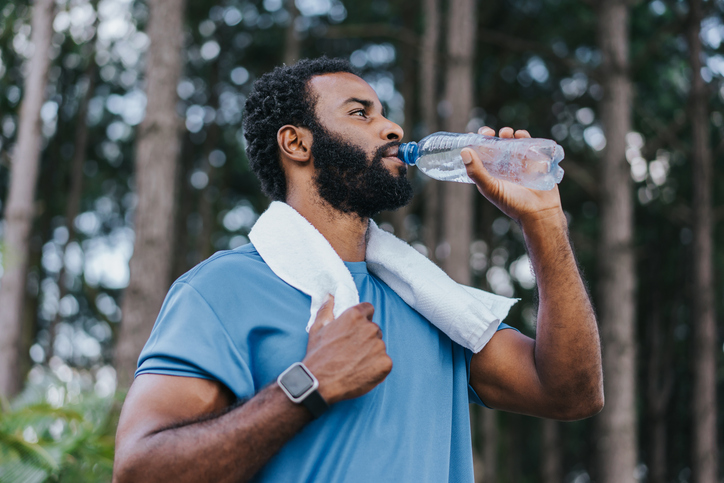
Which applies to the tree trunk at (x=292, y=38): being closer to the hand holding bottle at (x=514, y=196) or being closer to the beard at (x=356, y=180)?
the beard at (x=356, y=180)

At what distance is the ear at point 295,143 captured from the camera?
2246 mm

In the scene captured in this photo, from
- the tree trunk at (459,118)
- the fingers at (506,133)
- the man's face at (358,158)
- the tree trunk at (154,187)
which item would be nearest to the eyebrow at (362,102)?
the man's face at (358,158)

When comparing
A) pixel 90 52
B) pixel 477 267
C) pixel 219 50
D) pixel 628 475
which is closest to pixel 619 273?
pixel 628 475

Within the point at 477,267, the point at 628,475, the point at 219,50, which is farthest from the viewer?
the point at 477,267

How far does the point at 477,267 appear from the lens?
54.1 ft

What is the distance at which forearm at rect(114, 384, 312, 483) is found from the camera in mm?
1406

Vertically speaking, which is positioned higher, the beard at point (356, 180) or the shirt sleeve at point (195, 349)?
the beard at point (356, 180)

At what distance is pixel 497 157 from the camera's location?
243 cm

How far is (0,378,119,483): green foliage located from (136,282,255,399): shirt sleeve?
8.68 feet

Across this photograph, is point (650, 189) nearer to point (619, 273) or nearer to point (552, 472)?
point (619, 273)

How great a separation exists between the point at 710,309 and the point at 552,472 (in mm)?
8064

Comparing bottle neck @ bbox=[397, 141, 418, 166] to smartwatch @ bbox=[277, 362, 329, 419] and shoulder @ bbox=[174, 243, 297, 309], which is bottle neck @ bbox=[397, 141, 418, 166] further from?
smartwatch @ bbox=[277, 362, 329, 419]

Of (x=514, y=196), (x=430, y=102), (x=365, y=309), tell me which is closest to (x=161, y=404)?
(x=365, y=309)

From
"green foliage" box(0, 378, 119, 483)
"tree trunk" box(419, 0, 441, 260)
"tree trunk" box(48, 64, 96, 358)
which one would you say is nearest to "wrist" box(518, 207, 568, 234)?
"green foliage" box(0, 378, 119, 483)
